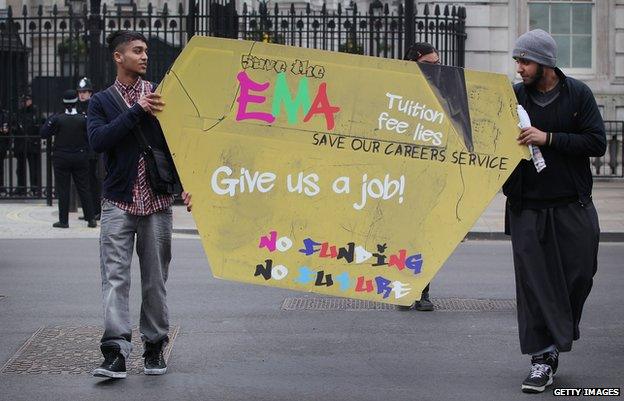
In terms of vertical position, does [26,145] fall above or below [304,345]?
above

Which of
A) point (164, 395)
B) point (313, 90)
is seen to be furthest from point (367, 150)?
point (164, 395)

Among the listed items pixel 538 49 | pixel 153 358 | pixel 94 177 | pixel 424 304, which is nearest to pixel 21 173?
pixel 94 177

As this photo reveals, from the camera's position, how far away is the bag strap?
751cm

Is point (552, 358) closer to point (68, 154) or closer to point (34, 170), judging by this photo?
point (68, 154)

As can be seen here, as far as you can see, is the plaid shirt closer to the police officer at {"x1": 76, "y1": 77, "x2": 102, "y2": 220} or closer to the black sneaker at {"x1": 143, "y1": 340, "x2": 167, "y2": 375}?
the black sneaker at {"x1": 143, "y1": 340, "x2": 167, "y2": 375}

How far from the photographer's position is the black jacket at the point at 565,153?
7273mm

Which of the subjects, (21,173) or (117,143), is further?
(21,173)

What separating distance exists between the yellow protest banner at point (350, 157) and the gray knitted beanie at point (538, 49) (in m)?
0.18

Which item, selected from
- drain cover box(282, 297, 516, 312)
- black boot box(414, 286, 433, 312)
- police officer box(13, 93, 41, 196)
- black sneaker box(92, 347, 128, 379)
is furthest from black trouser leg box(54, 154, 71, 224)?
black sneaker box(92, 347, 128, 379)

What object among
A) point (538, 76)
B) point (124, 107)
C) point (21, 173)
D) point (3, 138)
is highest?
point (538, 76)

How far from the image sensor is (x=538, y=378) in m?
7.27

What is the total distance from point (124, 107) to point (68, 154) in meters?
9.62

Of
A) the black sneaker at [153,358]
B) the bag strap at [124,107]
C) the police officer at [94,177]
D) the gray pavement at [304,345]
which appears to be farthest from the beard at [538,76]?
the police officer at [94,177]

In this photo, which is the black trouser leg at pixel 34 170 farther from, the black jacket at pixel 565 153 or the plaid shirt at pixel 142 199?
the black jacket at pixel 565 153
